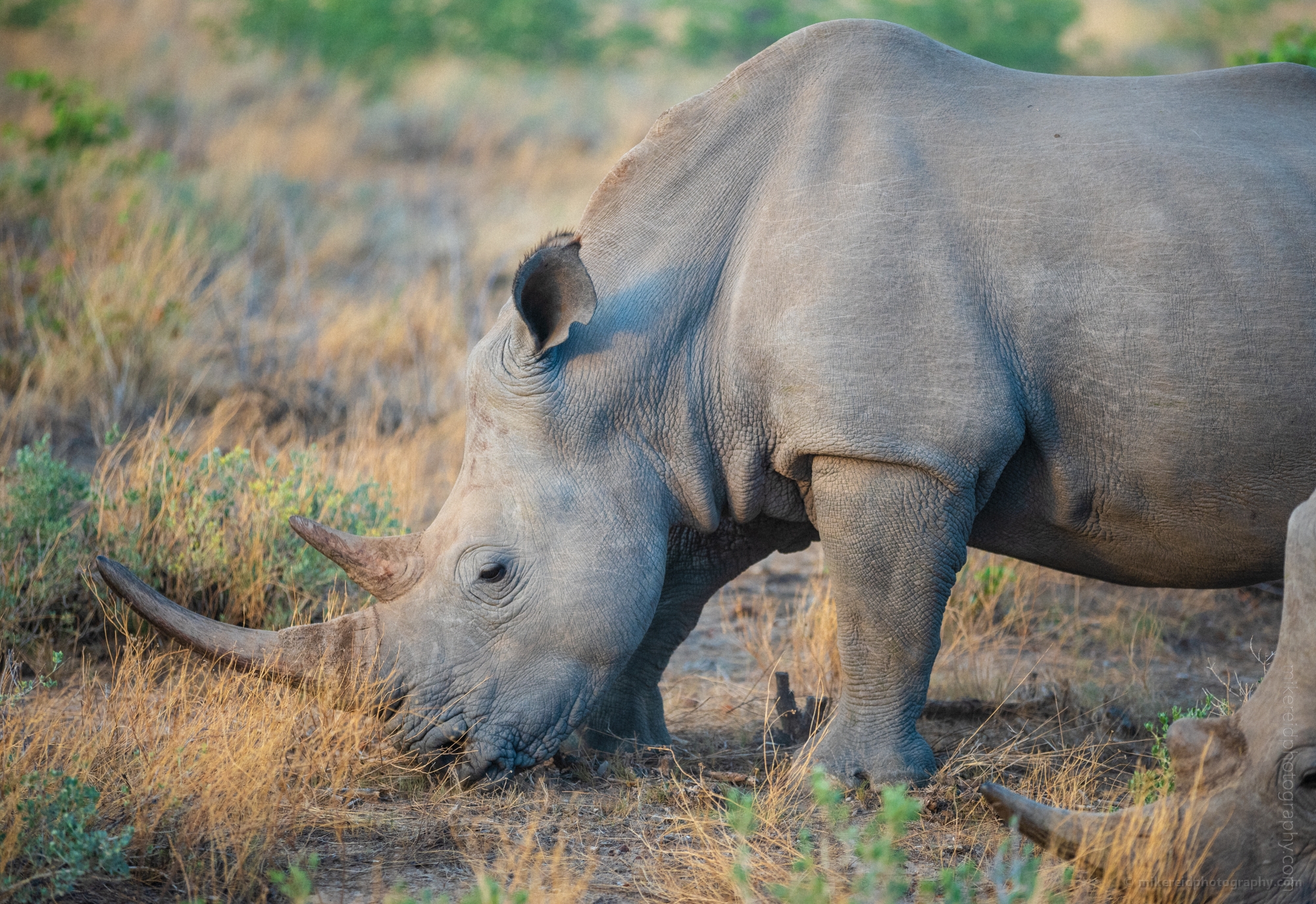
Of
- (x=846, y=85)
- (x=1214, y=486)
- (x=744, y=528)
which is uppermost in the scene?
(x=846, y=85)

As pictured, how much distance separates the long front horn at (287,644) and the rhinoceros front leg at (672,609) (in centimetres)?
85

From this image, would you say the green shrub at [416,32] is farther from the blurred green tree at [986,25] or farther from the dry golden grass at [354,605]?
the dry golden grass at [354,605]

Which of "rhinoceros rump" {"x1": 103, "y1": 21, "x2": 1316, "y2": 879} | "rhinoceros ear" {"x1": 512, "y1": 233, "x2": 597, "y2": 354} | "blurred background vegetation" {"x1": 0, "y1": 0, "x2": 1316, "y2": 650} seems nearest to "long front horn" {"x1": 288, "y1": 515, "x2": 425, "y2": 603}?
"rhinoceros rump" {"x1": 103, "y1": 21, "x2": 1316, "y2": 879}

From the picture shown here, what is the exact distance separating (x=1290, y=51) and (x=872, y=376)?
438cm

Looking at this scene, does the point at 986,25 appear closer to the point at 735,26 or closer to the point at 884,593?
the point at 735,26

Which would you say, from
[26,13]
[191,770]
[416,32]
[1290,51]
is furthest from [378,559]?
[416,32]

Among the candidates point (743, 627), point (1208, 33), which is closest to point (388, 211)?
point (743, 627)

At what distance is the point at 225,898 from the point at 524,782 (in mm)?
1030

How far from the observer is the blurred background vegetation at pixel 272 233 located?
4.96m

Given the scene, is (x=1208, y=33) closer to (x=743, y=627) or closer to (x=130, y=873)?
(x=743, y=627)

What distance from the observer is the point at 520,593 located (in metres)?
3.64

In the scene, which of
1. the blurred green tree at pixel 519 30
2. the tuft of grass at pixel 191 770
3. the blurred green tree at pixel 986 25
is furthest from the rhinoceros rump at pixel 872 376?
the blurred green tree at pixel 519 30

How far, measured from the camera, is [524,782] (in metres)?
3.78

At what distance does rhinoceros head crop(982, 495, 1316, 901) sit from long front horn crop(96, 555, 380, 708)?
182 centimetres
